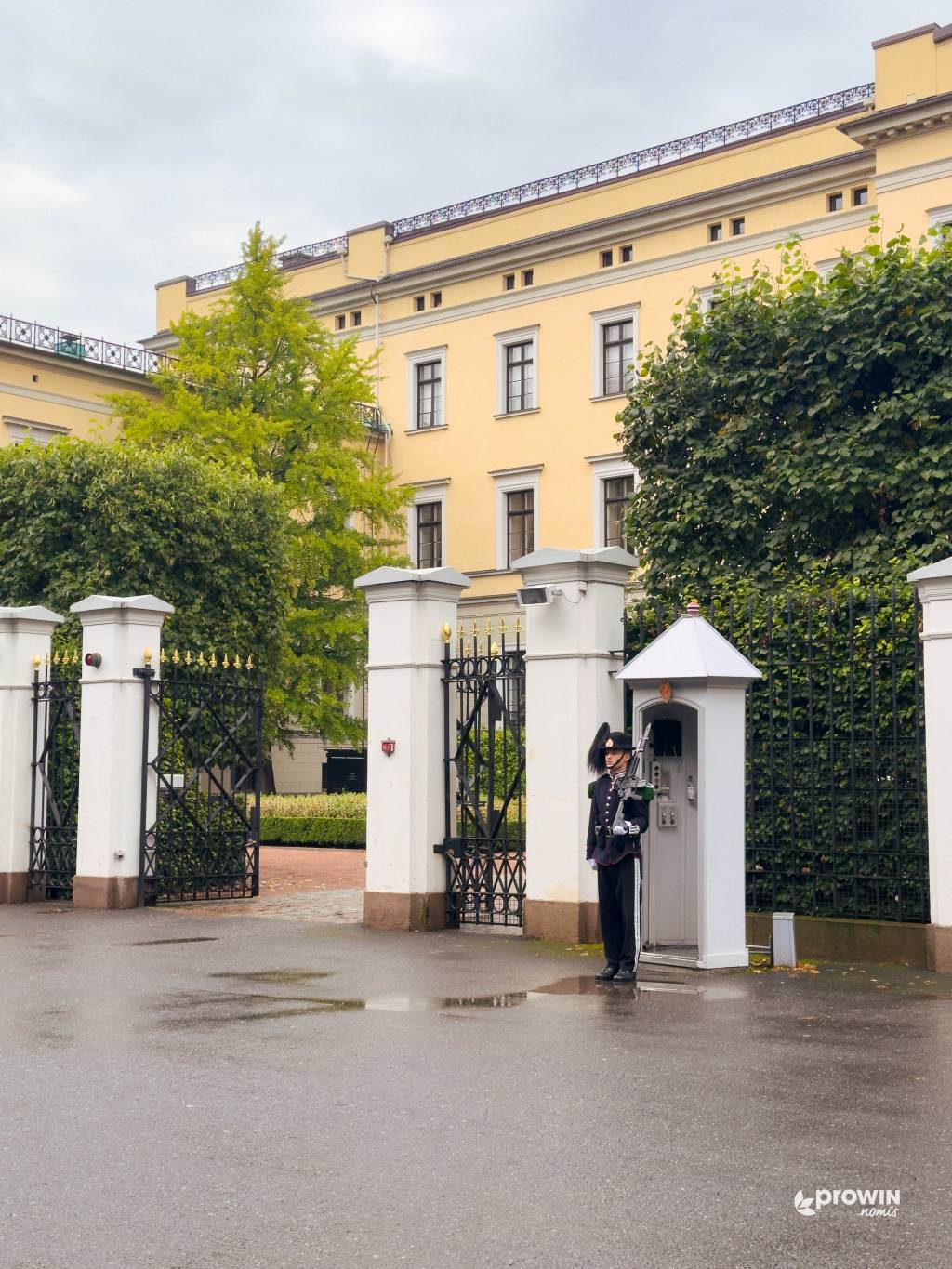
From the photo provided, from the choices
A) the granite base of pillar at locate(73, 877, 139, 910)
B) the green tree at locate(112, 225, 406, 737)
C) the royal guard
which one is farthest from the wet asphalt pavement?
the green tree at locate(112, 225, 406, 737)

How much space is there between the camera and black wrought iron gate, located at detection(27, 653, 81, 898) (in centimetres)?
1856

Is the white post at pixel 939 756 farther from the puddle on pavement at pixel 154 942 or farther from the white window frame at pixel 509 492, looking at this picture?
the white window frame at pixel 509 492

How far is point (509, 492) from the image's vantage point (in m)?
47.6

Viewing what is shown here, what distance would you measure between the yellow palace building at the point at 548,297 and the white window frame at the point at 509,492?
63mm

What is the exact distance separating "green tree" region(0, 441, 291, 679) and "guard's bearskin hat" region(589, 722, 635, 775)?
1149cm

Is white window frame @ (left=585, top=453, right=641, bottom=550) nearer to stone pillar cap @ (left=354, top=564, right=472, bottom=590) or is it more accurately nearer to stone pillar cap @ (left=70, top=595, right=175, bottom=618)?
stone pillar cap @ (left=70, top=595, right=175, bottom=618)

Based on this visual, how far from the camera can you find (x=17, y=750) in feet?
61.8

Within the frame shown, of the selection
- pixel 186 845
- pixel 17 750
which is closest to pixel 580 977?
pixel 186 845

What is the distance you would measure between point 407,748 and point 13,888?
621 cm

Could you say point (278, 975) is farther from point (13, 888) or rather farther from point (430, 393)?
point (430, 393)

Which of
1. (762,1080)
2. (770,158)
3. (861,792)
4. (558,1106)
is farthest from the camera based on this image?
(770,158)

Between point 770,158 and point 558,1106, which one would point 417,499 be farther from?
point 558,1106

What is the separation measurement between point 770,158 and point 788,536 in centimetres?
2583

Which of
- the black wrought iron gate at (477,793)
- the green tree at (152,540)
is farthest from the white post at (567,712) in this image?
the green tree at (152,540)
